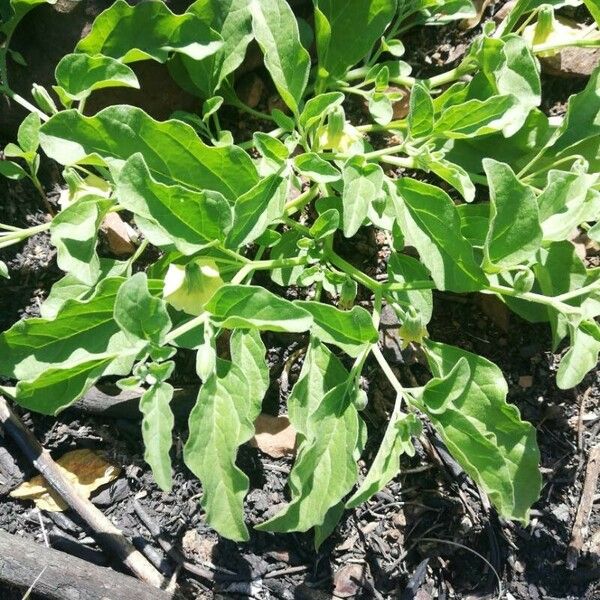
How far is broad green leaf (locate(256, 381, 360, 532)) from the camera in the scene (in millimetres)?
1559

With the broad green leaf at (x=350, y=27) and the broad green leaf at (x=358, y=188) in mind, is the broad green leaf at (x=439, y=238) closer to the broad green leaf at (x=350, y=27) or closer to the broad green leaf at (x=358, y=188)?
the broad green leaf at (x=358, y=188)

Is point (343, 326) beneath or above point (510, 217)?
beneath

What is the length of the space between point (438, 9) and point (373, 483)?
4.12 feet

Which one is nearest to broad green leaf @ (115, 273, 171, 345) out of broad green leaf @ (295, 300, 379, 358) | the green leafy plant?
the green leafy plant

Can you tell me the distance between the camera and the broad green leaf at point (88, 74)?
1688 mm

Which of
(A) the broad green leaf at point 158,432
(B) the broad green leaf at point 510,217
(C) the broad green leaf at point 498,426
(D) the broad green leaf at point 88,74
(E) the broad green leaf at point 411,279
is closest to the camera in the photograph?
(A) the broad green leaf at point 158,432

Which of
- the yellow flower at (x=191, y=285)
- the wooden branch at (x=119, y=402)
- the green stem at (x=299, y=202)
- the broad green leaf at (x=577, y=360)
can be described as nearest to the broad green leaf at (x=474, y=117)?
the green stem at (x=299, y=202)

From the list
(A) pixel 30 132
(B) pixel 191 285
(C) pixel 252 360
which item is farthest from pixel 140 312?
(A) pixel 30 132

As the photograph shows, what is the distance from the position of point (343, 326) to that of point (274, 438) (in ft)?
1.77

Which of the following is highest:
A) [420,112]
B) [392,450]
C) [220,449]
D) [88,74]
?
[88,74]

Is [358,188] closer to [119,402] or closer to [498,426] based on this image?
[498,426]

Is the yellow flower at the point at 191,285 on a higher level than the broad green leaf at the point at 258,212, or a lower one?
lower

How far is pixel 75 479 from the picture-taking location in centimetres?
199

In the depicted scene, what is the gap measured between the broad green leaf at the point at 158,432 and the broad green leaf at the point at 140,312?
0.10 m
